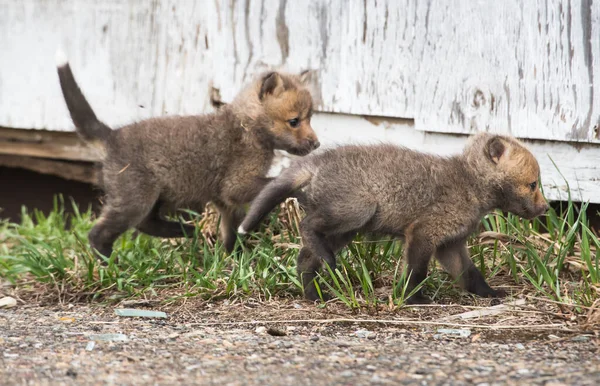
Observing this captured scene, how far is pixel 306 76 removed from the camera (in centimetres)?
554

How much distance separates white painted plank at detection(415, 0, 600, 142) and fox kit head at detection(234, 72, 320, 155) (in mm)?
829

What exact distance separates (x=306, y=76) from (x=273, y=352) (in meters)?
2.69

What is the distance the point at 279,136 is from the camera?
521 centimetres

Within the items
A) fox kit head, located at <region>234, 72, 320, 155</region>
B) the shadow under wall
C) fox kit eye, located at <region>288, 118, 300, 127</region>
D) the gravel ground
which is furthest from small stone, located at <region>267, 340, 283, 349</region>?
the shadow under wall

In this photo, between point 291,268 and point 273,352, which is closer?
point 273,352

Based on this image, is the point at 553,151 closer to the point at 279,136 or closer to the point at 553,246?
the point at 553,246

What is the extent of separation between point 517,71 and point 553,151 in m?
0.58

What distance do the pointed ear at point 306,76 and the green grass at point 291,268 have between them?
89 centimetres

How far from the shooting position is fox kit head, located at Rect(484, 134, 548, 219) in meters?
4.27

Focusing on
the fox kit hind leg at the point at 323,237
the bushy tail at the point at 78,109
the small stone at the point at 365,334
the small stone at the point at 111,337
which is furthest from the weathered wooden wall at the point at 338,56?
the small stone at the point at 111,337

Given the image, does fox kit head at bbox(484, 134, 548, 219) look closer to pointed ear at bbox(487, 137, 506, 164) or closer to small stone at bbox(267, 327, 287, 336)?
pointed ear at bbox(487, 137, 506, 164)

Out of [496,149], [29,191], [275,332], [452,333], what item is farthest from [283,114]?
[29,191]

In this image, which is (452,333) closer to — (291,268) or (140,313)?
(291,268)

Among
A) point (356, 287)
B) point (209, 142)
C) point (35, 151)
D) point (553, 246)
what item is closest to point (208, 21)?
point (209, 142)
